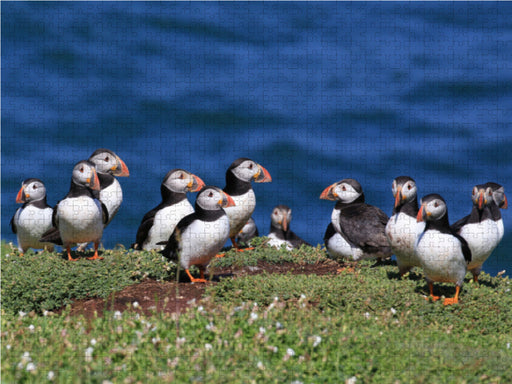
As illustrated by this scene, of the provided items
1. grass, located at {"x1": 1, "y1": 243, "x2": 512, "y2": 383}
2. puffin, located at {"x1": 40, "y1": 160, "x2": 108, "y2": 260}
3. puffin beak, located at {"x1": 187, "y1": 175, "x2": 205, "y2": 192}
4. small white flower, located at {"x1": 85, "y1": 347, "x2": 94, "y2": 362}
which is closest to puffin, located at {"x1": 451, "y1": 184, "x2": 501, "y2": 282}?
grass, located at {"x1": 1, "y1": 243, "x2": 512, "y2": 383}

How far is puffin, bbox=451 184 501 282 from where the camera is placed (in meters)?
11.1

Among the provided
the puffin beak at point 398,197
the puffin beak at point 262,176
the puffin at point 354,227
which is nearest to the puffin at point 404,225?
the puffin beak at point 398,197

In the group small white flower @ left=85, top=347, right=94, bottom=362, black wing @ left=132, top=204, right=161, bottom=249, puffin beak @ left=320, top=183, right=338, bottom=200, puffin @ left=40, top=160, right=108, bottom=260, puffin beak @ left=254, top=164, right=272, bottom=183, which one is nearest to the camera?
small white flower @ left=85, top=347, right=94, bottom=362

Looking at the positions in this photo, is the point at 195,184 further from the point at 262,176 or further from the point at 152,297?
the point at 152,297

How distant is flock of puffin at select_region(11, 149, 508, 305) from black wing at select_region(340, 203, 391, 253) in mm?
18

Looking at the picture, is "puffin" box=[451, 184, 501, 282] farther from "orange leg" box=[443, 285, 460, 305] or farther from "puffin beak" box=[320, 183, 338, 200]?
"puffin beak" box=[320, 183, 338, 200]

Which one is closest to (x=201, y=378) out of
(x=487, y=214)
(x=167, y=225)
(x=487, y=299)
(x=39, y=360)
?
(x=39, y=360)

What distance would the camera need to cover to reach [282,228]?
17.5 m

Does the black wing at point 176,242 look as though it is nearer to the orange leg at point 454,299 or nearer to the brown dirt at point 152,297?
the brown dirt at point 152,297

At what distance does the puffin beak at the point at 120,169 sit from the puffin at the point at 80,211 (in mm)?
2124

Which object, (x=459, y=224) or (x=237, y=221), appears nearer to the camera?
(x=459, y=224)

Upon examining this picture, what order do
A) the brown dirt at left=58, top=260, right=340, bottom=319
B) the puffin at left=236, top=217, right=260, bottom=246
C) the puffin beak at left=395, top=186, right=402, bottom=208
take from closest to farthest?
the brown dirt at left=58, top=260, right=340, bottom=319
the puffin beak at left=395, top=186, right=402, bottom=208
the puffin at left=236, top=217, right=260, bottom=246

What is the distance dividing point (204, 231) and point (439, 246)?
341cm

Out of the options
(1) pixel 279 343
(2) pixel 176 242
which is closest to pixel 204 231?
(2) pixel 176 242
